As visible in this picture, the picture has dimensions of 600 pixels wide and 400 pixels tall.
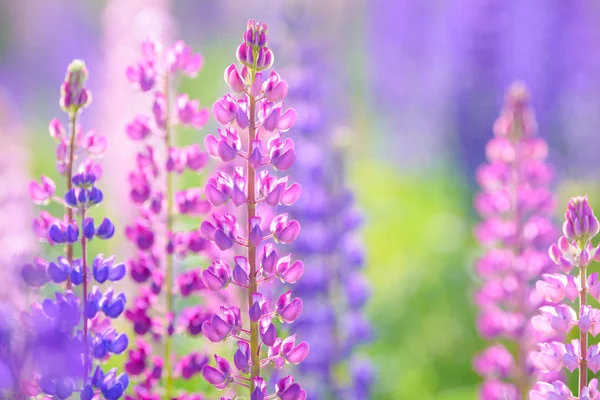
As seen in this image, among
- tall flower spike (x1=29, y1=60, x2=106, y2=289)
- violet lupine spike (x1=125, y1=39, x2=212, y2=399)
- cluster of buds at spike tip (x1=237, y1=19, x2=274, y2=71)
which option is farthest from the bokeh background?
cluster of buds at spike tip (x1=237, y1=19, x2=274, y2=71)

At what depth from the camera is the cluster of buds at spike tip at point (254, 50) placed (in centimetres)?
127

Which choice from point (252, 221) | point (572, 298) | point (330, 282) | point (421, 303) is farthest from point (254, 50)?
point (421, 303)

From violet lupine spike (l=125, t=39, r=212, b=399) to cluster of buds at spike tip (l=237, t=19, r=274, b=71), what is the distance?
0.29 metres

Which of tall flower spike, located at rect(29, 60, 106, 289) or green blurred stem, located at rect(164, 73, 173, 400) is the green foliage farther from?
tall flower spike, located at rect(29, 60, 106, 289)

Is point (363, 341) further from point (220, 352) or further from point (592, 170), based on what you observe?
point (592, 170)

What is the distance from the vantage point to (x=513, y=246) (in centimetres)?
198

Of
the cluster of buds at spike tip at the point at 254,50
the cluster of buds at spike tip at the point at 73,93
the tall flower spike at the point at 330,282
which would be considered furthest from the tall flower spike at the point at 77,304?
the tall flower spike at the point at 330,282

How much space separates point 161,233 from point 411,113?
961cm

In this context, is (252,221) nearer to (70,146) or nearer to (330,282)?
(70,146)

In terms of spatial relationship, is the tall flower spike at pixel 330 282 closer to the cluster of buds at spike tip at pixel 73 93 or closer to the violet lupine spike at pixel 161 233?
the violet lupine spike at pixel 161 233

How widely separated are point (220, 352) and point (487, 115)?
545cm

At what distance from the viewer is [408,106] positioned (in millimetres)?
11195

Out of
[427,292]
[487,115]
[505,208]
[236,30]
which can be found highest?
[236,30]

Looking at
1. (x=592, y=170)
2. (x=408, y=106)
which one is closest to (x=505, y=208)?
(x=592, y=170)
